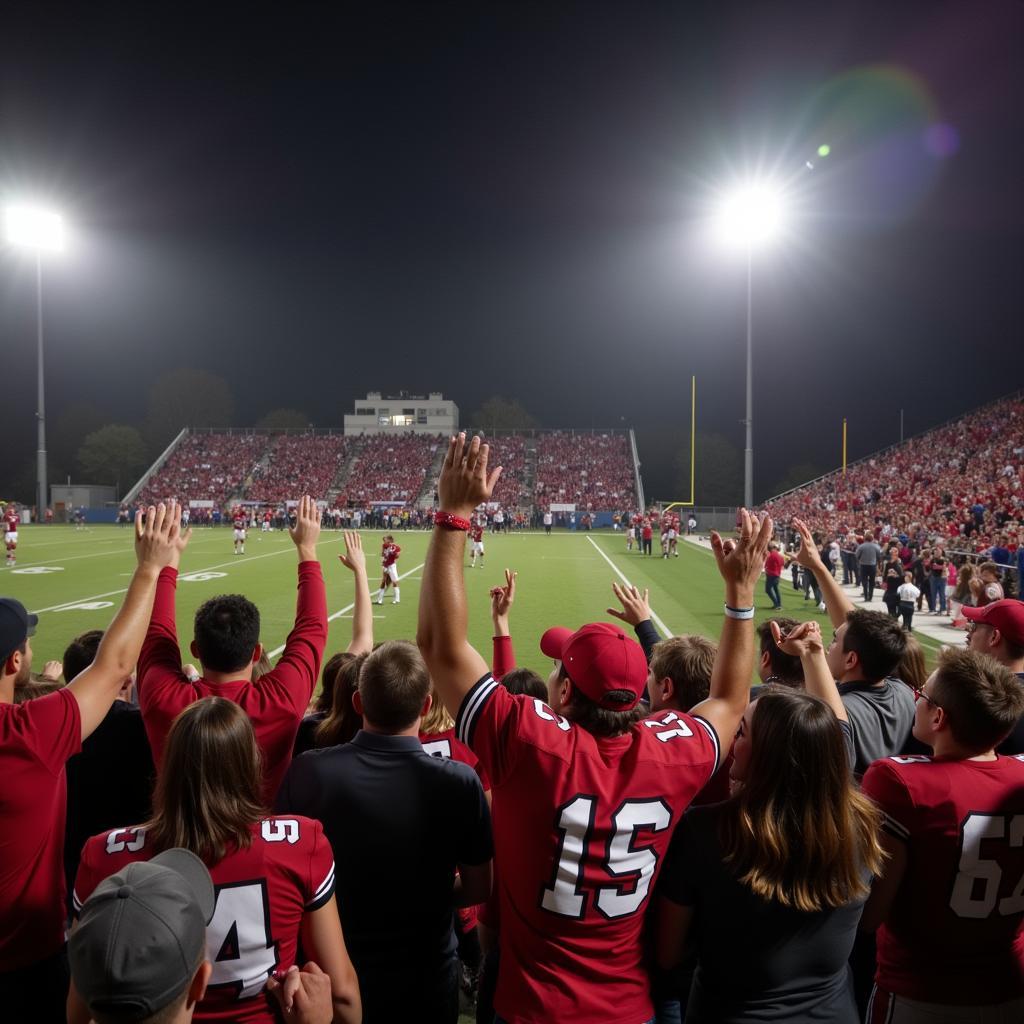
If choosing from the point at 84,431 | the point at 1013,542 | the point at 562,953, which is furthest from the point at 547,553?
the point at 84,431

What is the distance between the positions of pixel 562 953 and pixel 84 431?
327 feet

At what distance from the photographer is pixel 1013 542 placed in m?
17.7

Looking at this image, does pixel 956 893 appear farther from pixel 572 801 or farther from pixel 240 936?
pixel 240 936

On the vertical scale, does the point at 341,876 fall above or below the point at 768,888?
below

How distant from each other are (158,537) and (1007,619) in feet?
15.0

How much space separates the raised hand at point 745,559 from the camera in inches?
119

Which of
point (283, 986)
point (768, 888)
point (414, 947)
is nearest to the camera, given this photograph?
point (283, 986)

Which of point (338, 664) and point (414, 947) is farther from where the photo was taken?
point (338, 664)

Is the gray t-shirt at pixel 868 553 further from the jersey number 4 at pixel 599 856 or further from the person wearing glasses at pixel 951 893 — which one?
the jersey number 4 at pixel 599 856

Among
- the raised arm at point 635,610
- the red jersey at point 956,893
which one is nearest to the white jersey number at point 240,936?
the red jersey at point 956,893

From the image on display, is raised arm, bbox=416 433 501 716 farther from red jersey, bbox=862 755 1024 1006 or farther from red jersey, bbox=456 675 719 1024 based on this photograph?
red jersey, bbox=862 755 1024 1006

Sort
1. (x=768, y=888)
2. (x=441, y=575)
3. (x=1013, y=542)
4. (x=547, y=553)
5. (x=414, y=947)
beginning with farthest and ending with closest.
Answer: (x=547, y=553) < (x=1013, y=542) < (x=414, y=947) < (x=441, y=575) < (x=768, y=888)

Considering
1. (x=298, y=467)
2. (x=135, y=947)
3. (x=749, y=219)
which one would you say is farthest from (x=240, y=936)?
(x=298, y=467)

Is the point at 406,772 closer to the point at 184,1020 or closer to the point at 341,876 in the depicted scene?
the point at 341,876
